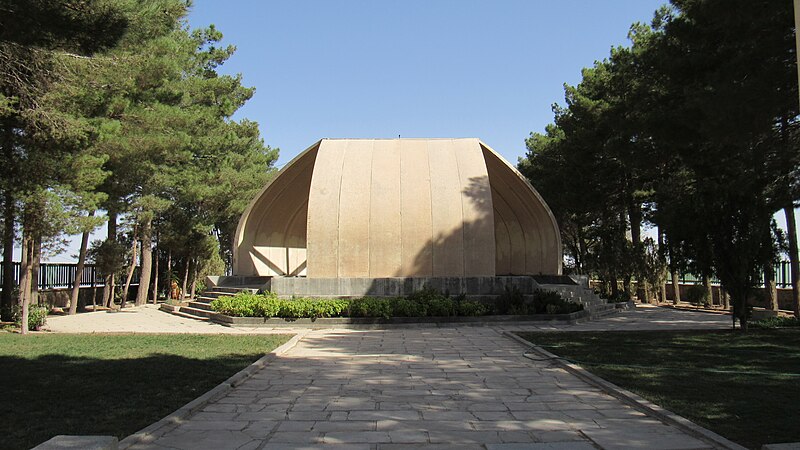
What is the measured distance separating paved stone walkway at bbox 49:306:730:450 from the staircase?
8.92 meters

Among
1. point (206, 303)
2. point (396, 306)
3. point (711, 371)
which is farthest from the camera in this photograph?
point (206, 303)

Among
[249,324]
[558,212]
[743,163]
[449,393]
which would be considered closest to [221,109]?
[249,324]

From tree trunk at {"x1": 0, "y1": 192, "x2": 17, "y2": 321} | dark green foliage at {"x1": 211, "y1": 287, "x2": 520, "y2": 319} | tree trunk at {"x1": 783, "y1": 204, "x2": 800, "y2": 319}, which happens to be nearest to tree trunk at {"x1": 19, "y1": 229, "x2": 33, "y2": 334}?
tree trunk at {"x1": 0, "y1": 192, "x2": 17, "y2": 321}

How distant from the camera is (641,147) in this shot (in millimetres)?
18938

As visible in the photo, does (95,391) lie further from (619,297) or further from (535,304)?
(619,297)

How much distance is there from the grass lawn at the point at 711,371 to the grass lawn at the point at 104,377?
217 inches

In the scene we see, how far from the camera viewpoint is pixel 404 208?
63.3 ft

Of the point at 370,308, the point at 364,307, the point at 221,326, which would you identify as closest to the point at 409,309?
the point at 370,308

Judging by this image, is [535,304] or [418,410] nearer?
[418,410]

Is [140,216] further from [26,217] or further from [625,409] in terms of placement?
[625,409]

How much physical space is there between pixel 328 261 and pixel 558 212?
17757 millimetres

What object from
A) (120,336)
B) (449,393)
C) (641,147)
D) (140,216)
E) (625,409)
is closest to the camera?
(625,409)

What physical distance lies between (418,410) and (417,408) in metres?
0.10

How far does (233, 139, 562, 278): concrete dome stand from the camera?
18953mm
